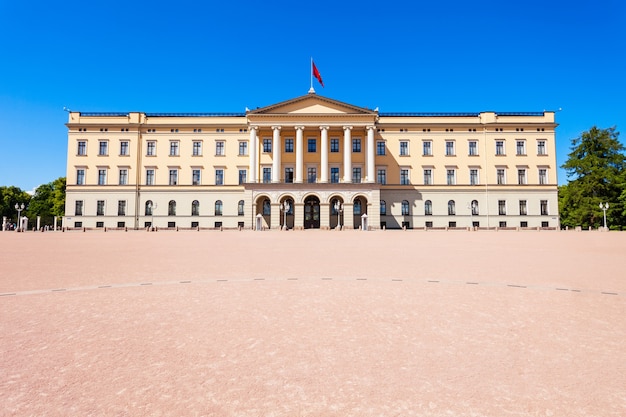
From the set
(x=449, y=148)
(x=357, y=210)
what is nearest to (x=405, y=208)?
(x=357, y=210)

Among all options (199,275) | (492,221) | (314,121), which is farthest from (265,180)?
(199,275)

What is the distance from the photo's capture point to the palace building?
175 ft

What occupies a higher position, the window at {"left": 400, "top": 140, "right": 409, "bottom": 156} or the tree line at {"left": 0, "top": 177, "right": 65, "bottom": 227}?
the window at {"left": 400, "top": 140, "right": 409, "bottom": 156}

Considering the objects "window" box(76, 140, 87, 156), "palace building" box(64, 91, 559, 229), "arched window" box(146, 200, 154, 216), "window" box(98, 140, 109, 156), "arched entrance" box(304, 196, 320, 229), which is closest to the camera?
Answer: "arched entrance" box(304, 196, 320, 229)

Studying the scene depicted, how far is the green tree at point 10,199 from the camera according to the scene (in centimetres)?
7844

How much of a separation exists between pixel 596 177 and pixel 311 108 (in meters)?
43.2

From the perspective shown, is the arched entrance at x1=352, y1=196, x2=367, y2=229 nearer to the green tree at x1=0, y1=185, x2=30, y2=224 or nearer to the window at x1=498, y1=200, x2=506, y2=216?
the window at x1=498, y1=200, x2=506, y2=216

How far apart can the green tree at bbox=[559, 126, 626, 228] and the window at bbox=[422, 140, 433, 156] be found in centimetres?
2113

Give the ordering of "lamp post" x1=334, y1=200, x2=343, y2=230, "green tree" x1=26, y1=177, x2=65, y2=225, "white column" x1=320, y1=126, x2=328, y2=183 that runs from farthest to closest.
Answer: "green tree" x1=26, y1=177, x2=65, y2=225
"white column" x1=320, y1=126, x2=328, y2=183
"lamp post" x1=334, y1=200, x2=343, y2=230

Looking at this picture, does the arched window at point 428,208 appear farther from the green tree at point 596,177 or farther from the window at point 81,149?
the window at point 81,149

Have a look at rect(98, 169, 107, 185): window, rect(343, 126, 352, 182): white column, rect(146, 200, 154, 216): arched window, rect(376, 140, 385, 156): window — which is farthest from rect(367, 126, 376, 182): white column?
rect(98, 169, 107, 185): window

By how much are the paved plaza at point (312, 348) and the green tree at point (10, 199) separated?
93500mm

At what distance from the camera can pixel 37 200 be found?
85.2 metres

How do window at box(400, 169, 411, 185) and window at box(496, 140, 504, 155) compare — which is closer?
window at box(400, 169, 411, 185)
